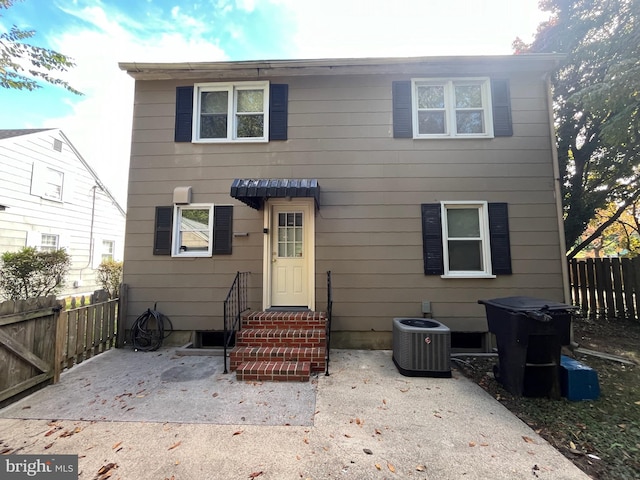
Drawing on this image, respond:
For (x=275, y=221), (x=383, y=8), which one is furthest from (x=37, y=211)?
(x=383, y=8)

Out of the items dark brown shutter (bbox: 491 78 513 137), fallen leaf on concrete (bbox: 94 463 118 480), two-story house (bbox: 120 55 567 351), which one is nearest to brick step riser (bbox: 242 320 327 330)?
two-story house (bbox: 120 55 567 351)

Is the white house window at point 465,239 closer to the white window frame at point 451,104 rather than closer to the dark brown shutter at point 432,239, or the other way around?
the dark brown shutter at point 432,239

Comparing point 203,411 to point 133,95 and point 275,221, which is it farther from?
point 133,95

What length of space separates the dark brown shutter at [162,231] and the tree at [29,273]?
342cm

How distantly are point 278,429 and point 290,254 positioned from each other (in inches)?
128

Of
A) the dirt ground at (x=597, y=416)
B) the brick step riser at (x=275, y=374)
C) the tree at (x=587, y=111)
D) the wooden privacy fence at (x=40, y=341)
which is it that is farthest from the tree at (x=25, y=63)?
the tree at (x=587, y=111)

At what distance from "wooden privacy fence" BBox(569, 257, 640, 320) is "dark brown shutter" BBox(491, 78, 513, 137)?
4.19m

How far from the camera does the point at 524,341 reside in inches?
128

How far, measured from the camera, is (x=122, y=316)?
5.15 meters

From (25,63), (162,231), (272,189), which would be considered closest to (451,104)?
(272,189)

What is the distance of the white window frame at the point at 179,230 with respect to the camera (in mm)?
5367

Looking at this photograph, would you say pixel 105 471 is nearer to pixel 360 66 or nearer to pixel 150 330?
pixel 150 330

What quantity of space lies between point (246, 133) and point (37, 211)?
893cm

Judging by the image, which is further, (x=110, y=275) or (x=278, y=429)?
(x=110, y=275)
